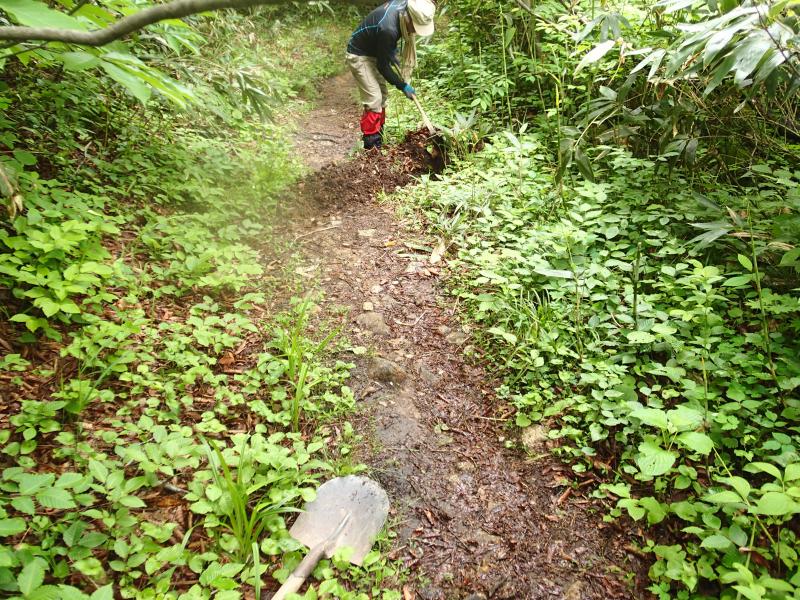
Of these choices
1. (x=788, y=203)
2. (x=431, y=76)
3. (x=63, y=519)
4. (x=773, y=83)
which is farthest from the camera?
(x=431, y=76)

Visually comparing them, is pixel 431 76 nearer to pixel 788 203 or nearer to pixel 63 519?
pixel 788 203

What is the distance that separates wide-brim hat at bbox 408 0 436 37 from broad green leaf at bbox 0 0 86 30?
4.76 metres

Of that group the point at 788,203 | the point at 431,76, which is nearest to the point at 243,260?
the point at 788,203

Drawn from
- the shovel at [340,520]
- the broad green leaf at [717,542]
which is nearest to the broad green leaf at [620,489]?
the broad green leaf at [717,542]

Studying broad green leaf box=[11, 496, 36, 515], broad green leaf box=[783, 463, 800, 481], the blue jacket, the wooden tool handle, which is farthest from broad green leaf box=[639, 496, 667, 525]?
the blue jacket

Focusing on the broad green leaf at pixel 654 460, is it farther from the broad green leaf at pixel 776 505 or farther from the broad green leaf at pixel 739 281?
the broad green leaf at pixel 739 281

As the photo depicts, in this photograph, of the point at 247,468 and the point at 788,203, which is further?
the point at 788,203

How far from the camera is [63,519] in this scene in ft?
6.57

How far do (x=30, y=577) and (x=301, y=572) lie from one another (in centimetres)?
101

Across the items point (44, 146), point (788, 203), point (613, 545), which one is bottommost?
point (613, 545)

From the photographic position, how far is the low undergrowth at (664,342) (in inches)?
84.6

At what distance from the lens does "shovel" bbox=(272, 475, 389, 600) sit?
223 centimetres

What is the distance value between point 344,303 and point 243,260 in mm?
831

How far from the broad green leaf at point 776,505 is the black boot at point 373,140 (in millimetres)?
5178
